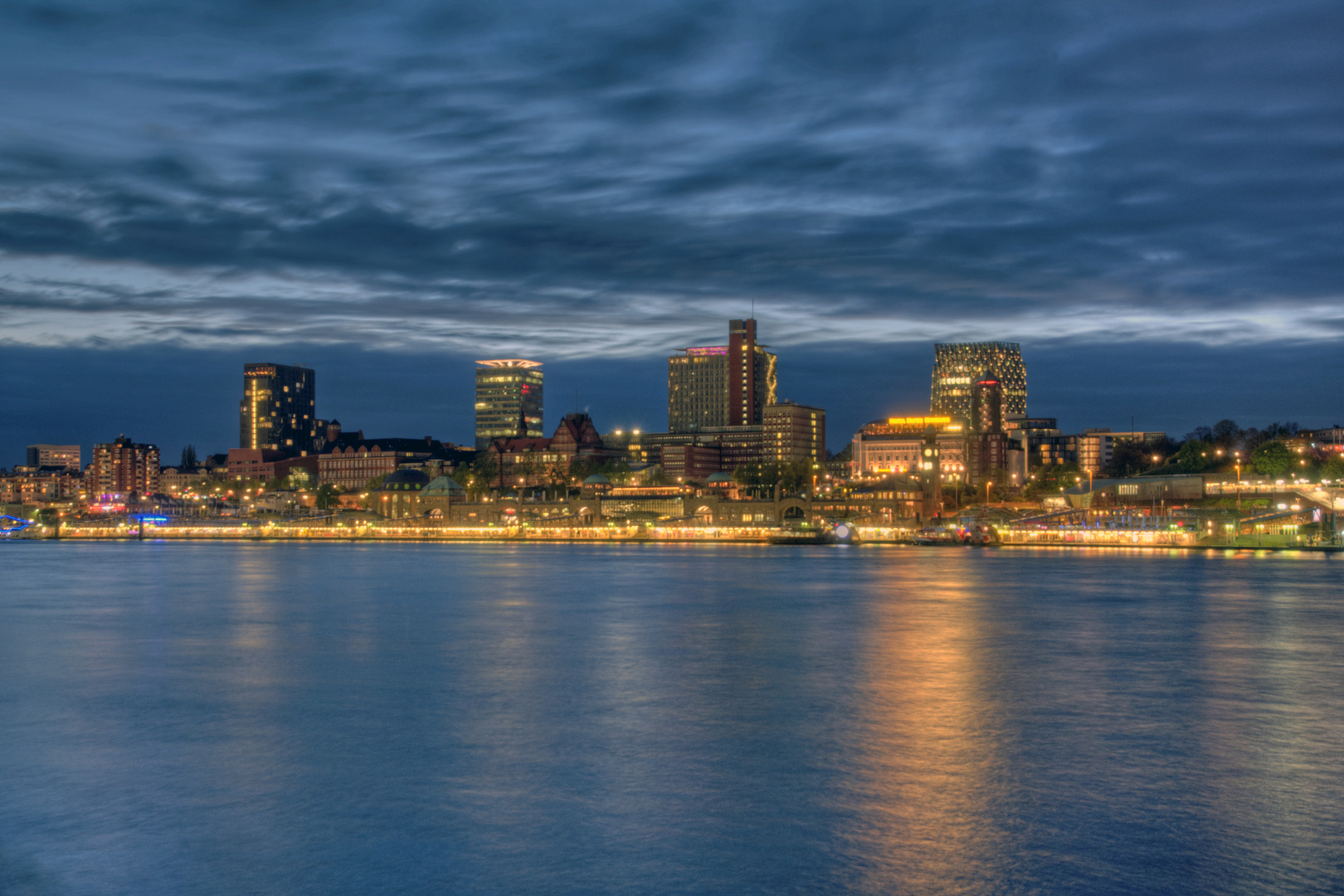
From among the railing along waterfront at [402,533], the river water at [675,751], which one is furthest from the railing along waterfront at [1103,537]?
the river water at [675,751]

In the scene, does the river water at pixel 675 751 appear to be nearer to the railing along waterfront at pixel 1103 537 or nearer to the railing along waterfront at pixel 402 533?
the railing along waterfront at pixel 1103 537

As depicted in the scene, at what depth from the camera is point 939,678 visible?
31.9m

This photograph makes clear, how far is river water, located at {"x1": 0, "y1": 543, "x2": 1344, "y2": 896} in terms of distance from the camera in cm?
1509

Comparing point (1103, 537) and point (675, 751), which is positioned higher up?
point (675, 751)

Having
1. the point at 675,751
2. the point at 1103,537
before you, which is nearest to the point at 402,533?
the point at 1103,537

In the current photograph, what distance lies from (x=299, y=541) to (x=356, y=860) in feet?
507

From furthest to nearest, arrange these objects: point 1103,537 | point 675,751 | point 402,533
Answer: point 402,533
point 1103,537
point 675,751

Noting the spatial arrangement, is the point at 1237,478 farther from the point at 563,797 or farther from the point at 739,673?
the point at 563,797

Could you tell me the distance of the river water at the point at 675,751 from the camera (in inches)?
594

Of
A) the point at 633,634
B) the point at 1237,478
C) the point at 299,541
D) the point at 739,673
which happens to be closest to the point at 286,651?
the point at 633,634

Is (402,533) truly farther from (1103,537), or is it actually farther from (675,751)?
(675,751)

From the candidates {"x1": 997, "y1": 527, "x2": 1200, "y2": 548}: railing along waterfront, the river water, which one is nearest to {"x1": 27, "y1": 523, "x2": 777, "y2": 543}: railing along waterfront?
{"x1": 997, "y1": 527, "x2": 1200, "y2": 548}: railing along waterfront

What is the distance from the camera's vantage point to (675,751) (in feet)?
73.0

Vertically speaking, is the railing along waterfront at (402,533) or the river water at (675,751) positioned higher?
the river water at (675,751)
